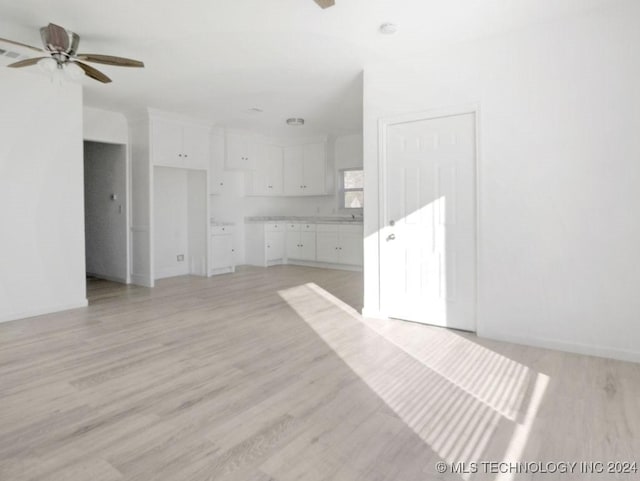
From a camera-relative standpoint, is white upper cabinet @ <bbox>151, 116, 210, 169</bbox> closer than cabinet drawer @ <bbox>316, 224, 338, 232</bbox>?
Yes

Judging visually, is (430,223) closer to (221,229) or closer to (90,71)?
(90,71)

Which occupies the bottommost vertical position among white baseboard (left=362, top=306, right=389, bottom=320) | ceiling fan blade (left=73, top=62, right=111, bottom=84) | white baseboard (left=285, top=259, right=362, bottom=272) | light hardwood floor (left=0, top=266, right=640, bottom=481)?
light hardwood floor (left=0, top=266, right=640, bottom=481)

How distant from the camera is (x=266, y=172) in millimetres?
7988

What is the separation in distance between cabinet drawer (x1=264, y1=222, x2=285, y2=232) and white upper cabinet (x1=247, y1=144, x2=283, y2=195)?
627mm

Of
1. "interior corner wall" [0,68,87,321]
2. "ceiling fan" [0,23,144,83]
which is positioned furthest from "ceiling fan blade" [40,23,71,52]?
"interior corner wall" [0,68,87,321]

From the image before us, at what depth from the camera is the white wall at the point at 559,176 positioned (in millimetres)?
2893

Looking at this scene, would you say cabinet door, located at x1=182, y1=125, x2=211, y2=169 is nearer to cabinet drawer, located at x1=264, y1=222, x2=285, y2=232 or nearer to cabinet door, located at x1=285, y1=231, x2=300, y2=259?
cabinet drawer, located at x1=264, y1=222, x2=285, y2=232

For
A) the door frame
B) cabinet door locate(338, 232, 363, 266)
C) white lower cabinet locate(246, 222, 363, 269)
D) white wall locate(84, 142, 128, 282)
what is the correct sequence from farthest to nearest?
white lower cabinet locate(246, 222, 363, 269), cabinet door locate(338, 232, 363, 266), white wall locate(84, 142, 128, 282), the door frame

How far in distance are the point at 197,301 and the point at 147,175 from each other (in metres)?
2.11

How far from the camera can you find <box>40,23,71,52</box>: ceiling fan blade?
2.96 metres

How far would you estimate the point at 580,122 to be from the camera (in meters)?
3.01

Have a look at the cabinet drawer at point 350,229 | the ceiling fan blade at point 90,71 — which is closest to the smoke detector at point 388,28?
the ceiling fan blade at point 90,71

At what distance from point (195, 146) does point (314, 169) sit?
7.91 feet

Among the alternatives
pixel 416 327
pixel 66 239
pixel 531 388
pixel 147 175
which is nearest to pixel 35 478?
pixel 531 388
